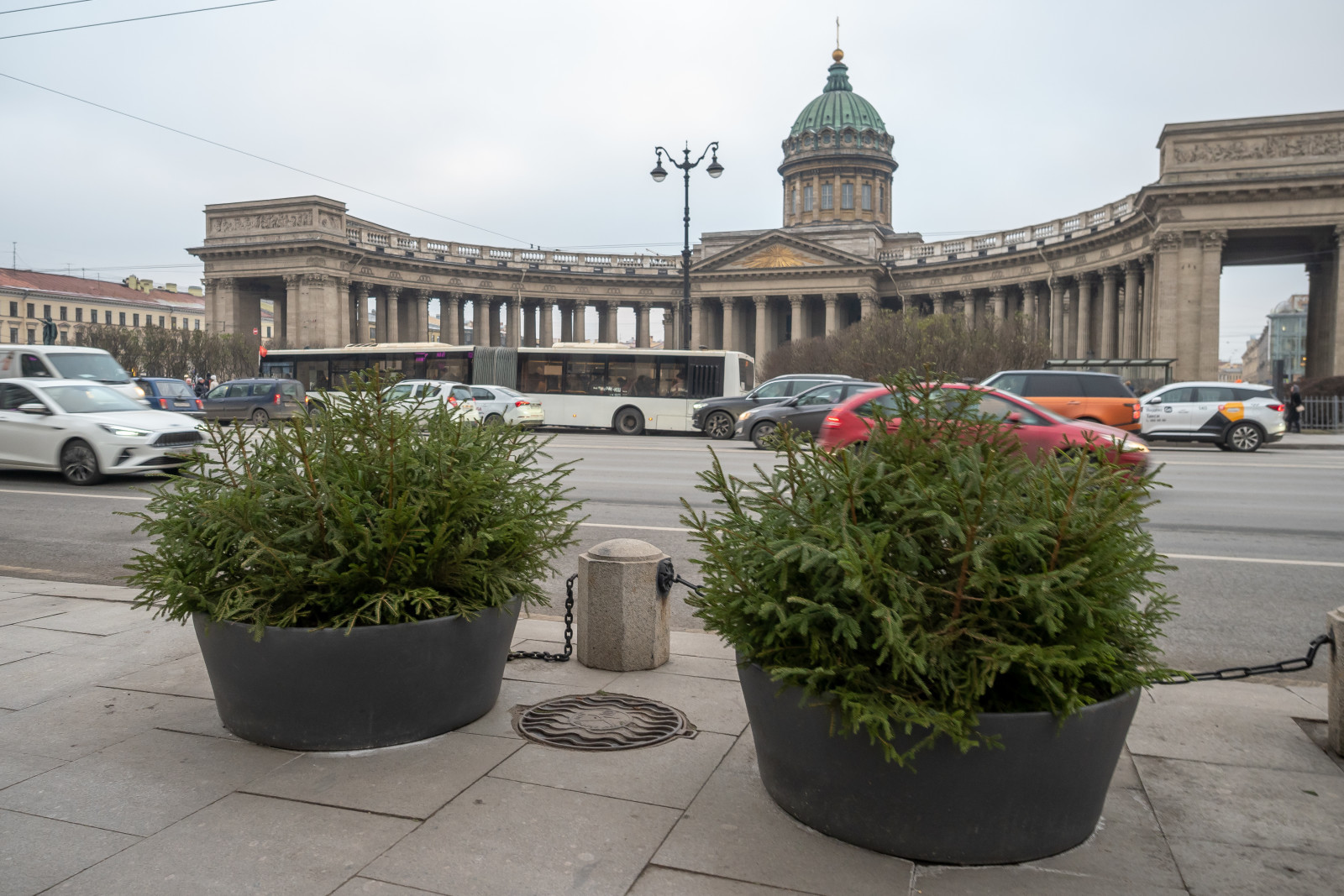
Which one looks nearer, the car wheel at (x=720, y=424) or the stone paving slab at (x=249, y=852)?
the stone paving slab at (x=249, y=852)

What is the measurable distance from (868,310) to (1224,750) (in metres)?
71.7

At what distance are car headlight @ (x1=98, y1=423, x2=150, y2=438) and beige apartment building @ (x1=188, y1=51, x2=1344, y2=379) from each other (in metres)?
25.3

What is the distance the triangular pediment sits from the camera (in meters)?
74.2

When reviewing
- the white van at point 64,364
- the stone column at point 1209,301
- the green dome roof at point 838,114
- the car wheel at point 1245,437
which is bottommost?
the car wheel at point 1245,437

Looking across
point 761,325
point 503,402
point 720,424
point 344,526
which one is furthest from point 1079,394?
point 761,325

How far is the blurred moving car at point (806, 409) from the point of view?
19.4m

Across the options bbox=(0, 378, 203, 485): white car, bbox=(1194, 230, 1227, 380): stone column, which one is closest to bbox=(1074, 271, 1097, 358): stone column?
bbox=(1194, 230, 1227, 380): stone column

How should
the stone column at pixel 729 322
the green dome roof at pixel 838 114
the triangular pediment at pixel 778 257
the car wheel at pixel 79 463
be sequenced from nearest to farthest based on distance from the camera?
the car wheel at pixel 79 463
the triangular pediment at pixel 778 257
the stone column at pixel 729 322
the green dome roof at pixel 838 114

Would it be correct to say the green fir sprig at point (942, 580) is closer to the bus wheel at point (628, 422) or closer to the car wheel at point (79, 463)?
the car wheel at point (79, 463)

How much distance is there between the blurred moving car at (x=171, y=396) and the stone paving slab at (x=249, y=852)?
29.5 meters

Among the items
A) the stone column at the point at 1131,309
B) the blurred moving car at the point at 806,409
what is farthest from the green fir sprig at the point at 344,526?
the stone column at the point at 1131,309

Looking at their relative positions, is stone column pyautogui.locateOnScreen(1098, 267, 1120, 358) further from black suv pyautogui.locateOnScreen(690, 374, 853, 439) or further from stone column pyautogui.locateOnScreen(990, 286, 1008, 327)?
black suv pyautogui.locateOnScreen(690, 374, 853, 439)

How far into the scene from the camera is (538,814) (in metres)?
3.35

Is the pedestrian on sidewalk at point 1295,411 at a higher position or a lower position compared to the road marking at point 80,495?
higher
